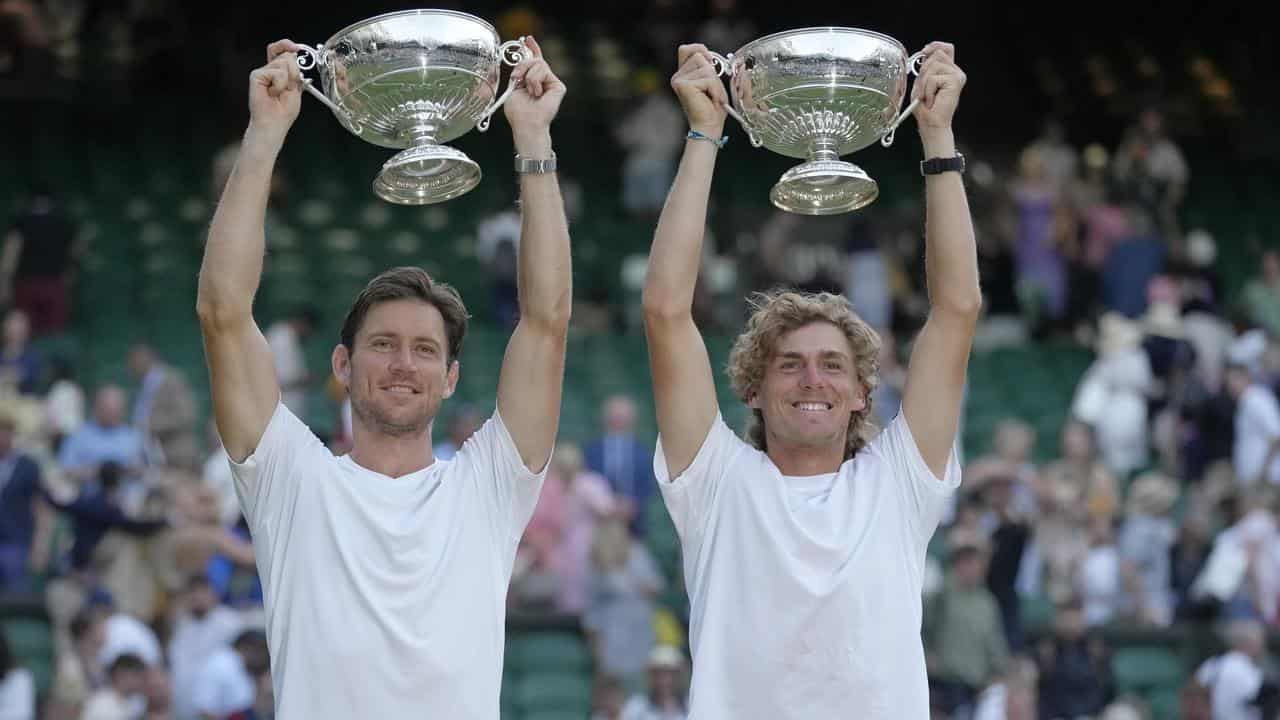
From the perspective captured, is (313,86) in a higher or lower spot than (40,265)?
lower

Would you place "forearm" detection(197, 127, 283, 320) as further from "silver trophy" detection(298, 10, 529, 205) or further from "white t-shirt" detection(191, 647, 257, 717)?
"white t-shirt" detection(191, 647, 257, 717)

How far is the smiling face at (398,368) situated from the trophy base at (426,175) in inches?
11.6

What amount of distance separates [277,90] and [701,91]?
96 cm

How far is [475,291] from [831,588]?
12.3 metres

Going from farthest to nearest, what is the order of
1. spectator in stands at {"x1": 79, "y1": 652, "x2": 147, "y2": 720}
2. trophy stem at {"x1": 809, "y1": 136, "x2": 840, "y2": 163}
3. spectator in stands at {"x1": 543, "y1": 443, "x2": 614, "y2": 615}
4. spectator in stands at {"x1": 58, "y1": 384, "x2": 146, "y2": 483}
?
1. spectator in stands at {"x1": 58, "y1": 384, "x2": 146, "y2": 483}
2. spectator in stands at {"x1": 543, "y1": 443, "x2": 614, "y2": 615}
3. spectator in stands at {"x1": 79, "y1": 652, "x2": 147, "y2": 720}
4. trophy stem at {"x1": 809, "y1": 136, "x2": 840, "y2": 163}

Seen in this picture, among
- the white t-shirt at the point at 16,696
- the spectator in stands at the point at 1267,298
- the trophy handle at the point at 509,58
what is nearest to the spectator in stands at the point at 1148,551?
the spectator in stands at the point at 1267,298

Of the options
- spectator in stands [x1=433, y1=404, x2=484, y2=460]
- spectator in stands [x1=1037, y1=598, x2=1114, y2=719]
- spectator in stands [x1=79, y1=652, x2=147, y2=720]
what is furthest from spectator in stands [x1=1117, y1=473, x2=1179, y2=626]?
spectator in stands [x1=79, y1=652, x2=147, y2=720]

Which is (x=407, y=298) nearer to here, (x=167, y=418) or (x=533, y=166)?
(x=533, y=166)

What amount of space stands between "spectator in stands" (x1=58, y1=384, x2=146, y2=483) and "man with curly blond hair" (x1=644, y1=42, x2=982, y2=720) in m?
7.13

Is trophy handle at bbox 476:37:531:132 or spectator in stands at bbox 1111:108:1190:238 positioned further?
spectator in stands at bbox 1111:108:1190:238

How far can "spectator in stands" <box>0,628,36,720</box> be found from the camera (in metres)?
9.66

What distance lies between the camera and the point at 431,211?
1838 cm

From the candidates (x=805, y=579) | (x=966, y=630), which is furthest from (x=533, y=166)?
(x=966, y=630)

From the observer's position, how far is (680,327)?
4801 mm
